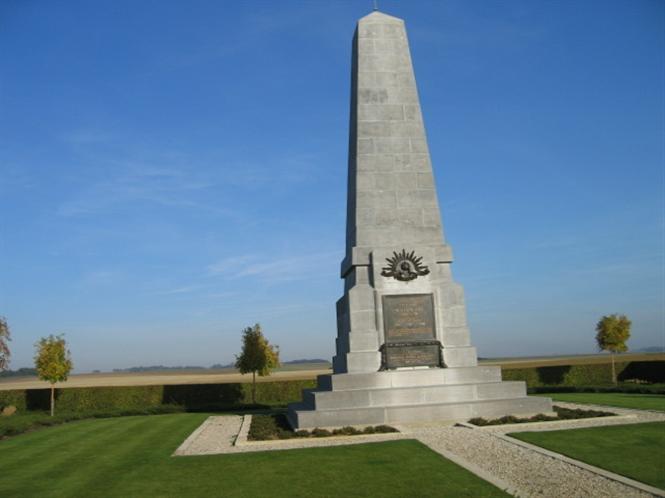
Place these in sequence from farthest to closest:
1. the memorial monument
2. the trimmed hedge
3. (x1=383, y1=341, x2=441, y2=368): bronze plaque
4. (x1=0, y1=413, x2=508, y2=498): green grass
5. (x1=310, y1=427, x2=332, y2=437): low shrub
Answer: the trimmed hedge → (x1=383, y1=341, x2=441, y2=368): bronze plaque → the memorial monument → (x1=310, y1=427, x2=332, y2=437): low shrub → (x1=0, y1=413, x2=508, y2=498): green grass

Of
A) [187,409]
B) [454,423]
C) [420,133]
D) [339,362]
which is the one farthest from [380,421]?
[187,409]

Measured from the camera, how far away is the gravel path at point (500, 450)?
869cm

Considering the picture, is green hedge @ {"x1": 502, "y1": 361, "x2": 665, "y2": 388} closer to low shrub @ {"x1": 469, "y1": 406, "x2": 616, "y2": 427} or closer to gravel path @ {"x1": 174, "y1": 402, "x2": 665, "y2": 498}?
gravel path @ {"x1": 174, "y1": 402, "x2": 665, "y2": 498}

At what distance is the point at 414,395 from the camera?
16062mm

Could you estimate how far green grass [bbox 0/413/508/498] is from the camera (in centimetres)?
918

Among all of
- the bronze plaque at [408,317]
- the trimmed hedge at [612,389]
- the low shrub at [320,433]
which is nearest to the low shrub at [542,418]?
the bronze plaque at [408,317]

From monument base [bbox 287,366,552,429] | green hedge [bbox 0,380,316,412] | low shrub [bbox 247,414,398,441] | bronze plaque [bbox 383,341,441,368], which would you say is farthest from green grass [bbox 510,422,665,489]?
green hedge [bbox 0,380,316,412]

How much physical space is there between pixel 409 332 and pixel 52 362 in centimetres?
2016

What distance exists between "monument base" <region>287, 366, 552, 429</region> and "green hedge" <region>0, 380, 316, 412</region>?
1453 cm

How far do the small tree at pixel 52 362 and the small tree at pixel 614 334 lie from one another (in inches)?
1238

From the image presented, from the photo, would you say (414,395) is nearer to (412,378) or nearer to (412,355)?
(412,378)

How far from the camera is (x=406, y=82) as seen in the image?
787 inches

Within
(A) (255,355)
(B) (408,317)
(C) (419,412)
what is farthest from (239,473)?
(A) (255,355)

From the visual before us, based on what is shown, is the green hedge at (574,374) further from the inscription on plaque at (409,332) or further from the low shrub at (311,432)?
the low shrub at (311,432)
